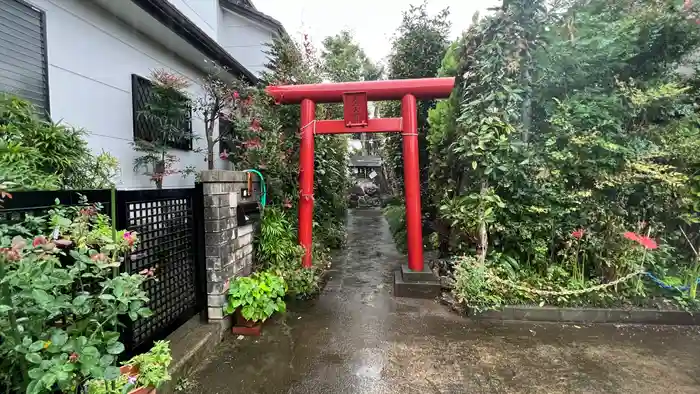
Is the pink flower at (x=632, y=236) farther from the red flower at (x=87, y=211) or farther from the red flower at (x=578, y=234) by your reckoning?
the red flower at (x=87, y=211)

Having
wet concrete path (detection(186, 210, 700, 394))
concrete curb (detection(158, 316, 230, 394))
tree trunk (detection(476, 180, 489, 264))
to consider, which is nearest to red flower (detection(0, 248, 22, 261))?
concrete curb (detection(158, 316, 230, 394))

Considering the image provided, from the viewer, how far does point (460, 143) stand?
4.18m

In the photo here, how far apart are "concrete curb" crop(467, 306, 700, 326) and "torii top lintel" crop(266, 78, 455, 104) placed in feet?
9.48

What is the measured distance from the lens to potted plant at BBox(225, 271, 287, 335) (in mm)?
3191

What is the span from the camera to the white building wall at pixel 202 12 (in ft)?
21.4

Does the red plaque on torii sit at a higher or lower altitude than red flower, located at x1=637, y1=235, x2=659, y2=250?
higher

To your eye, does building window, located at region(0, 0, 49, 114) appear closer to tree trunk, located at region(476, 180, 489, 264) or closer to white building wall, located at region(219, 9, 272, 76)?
tree trunk, located at region(476, 180, 489, 264)

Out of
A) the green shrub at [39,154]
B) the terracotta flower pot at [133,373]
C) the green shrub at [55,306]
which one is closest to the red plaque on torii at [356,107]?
the green shrub at [39,154]

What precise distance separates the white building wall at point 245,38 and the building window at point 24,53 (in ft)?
21.4

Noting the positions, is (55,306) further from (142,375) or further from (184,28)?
(184,28)

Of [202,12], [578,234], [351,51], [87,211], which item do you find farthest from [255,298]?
[351,51]

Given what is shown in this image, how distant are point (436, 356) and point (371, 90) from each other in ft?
11.0

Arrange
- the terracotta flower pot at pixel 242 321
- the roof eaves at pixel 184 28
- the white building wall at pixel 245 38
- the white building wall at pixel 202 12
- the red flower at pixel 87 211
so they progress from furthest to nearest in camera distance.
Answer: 1. the white building wall at pixel 245 38
2. the white building wall at pixel 202 12
3. the roof eaves at pixel 184 28
4. the terracotta flower pot at pixel 242 321
5. the red flower at pixel 87 211

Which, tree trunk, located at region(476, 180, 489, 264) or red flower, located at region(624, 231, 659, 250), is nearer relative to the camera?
red flower, located at region(624, 231, 659, 250)
